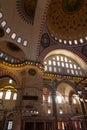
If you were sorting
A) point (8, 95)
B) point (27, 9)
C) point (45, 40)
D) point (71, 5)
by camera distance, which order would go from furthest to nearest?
1. point (8, 95)
2. point (71, 5)
3. point (45, 40)
4. point (27, 9)

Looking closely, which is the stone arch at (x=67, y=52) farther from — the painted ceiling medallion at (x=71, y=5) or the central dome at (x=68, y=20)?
the painted ceiling medallion at (x=71, y=5)

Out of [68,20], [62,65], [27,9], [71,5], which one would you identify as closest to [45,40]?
[27,9]

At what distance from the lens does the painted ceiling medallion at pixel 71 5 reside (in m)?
16.0

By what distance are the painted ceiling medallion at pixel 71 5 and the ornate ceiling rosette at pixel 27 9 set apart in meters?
Result: 4.79

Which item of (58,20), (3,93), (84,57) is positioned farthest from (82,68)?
(3,93)

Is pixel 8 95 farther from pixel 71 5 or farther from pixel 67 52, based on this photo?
pixel 71 5

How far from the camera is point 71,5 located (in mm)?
16312

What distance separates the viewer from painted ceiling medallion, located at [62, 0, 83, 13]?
16.0 meters

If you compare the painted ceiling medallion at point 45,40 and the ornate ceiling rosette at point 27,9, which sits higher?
the ornate ceiling rosette at point 27,9

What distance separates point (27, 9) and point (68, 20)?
22.9 feet

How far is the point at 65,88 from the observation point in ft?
59.5

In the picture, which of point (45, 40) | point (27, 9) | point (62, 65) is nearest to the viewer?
point (27, 9)

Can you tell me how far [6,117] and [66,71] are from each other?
1081 cm

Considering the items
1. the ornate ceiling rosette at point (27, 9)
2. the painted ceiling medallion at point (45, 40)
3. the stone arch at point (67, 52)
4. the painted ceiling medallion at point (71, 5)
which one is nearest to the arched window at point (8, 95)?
the stone arch at point (67, 52)
